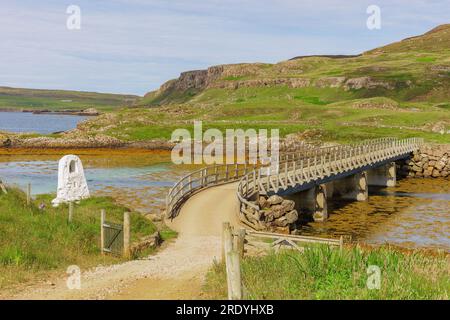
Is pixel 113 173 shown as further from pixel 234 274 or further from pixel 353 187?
pixel 234 274

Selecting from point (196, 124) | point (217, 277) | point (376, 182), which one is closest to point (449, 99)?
point (196, 124)

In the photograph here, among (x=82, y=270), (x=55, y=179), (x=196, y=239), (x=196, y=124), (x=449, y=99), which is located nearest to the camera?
(x=82, y=270)

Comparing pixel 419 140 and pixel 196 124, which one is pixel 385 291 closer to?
pixel 419 140

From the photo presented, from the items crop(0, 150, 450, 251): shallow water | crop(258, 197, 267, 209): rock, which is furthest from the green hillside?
crop(258, 197, 267, 209): rock

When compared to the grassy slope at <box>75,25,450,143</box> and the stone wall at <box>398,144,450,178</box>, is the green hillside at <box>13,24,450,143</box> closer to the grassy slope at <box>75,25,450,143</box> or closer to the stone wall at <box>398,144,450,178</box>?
the grassy slope at <box>75,25,450,143</box>

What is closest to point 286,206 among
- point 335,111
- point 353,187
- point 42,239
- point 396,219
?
point 396,219

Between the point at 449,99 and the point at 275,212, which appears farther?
the point at 449,99

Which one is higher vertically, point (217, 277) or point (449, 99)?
point (449, 99)

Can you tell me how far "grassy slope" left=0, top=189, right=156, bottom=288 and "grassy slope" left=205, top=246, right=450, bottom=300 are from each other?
5171mm

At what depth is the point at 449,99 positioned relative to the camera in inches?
6019

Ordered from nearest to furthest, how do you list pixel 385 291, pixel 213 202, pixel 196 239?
pixel 385 291 → pixel 196 239 → pixel 213 202

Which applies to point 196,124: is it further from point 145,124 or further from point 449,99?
point 449,99

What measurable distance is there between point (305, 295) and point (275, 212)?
1872 centimetres

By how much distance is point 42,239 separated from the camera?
1903cm
